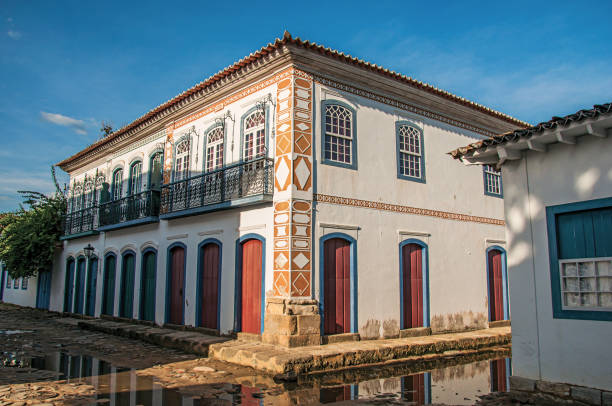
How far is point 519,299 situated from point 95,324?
12.4 metres

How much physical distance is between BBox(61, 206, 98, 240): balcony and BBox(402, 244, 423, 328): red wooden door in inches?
447

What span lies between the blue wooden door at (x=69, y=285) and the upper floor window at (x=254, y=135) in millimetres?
12125

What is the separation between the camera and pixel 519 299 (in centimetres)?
656

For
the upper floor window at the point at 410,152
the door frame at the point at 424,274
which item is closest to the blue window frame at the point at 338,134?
the upper floor window at the point at 410,152

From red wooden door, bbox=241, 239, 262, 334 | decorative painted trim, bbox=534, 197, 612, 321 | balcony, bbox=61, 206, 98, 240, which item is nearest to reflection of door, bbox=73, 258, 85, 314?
balcony, bbox=61, 206, 98, 240

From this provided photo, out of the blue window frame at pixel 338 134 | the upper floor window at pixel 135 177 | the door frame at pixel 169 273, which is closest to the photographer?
the blue window frame at pixel 338 134

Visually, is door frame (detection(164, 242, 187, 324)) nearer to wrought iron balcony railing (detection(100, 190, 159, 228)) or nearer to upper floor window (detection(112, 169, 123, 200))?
wrought iron balcony railing (detection(100, 190, 159, 228))

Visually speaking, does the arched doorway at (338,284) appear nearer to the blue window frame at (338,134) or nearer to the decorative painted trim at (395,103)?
the blue window frame at (338,134)

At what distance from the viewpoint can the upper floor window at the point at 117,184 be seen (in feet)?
57.5

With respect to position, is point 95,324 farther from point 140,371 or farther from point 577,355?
point 577,355

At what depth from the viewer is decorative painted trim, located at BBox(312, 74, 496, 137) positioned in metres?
11.2

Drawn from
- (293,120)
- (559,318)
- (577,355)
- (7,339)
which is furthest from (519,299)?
(7,339)

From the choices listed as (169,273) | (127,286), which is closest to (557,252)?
(169,273)

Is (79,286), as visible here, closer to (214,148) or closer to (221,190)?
(214,148)
